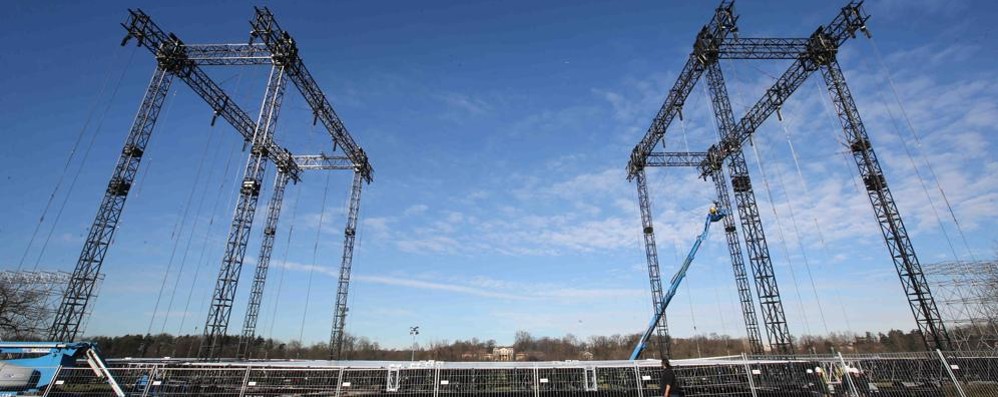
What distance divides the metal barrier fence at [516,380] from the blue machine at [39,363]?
0.33m

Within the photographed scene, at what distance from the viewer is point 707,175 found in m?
37.0

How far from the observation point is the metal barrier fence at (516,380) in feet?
38.7

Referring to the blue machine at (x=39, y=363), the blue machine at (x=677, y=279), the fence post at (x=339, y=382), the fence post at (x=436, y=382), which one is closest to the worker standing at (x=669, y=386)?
the fence post at (x=436, y=382)

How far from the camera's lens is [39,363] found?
42.7 feet

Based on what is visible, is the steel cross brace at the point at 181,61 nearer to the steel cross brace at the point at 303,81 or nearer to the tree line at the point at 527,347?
the steel cross brace at the point at 303,81

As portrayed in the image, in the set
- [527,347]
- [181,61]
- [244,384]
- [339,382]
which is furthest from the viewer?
[527,347]

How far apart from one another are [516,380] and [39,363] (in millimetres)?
14913

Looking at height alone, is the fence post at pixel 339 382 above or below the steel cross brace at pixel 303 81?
below

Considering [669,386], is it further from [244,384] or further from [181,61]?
[181,61]

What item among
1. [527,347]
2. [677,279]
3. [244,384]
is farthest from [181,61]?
[527,347]

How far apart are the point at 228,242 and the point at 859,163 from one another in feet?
146

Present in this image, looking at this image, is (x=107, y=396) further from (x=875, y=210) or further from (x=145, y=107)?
(x=875, y=210)

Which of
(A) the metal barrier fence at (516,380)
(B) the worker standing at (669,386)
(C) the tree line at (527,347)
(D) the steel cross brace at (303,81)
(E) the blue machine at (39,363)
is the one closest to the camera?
(B) the worker standing at (669,386)

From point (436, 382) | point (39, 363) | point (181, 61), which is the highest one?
point (181, 61)
